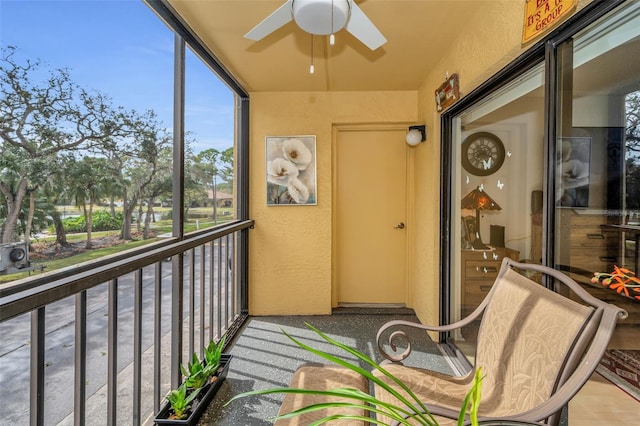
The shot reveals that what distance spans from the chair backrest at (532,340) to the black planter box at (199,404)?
4.66ft

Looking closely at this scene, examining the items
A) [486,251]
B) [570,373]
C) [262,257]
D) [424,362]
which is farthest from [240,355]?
[570,373]

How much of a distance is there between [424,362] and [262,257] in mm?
1792

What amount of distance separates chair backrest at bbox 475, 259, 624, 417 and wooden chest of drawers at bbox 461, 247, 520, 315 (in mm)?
612

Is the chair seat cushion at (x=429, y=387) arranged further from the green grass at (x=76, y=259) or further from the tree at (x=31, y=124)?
the tree at (x=31, y=124)

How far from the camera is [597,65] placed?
1.22 meters

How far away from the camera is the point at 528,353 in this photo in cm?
117

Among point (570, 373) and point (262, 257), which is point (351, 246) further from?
point (570, 373)

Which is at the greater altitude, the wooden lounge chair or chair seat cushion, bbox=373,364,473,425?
the wooden lounge chair

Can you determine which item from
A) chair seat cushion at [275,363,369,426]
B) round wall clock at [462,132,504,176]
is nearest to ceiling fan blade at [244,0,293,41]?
round wall clock at [462,132,504,176]

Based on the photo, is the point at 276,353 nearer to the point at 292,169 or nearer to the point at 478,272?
the point at 478,272

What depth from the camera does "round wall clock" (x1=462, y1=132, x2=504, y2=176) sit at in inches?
82.2

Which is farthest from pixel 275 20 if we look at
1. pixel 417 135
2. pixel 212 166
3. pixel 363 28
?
pixel 417 135

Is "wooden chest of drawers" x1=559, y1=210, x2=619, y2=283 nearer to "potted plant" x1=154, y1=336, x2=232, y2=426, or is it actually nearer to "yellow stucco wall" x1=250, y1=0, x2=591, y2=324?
"yellow stucco wall" x1=250, y1=0, x2=591, y2=324

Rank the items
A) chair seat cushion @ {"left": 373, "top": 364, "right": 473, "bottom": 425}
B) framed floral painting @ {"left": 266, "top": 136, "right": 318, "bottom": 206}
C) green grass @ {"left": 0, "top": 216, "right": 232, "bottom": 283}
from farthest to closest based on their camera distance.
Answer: framed floral painting @ {"left": 266, "top": 136, "right": 318, "bottom": 206} → chair seat cushion @ {"left": 373, "top": 364, "right": 473, "bottom": 425} → green grass @ {"left": 0, "top": 216, "right": 232, "bottom": 283}
